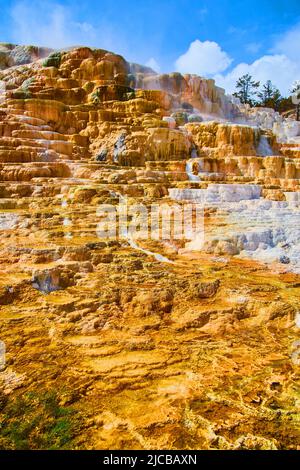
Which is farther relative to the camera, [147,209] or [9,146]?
[9,146]

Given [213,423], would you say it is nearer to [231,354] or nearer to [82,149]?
[231,354]

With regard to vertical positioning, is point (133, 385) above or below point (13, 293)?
below

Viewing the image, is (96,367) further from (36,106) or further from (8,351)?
(36,106)

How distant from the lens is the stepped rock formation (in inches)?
124

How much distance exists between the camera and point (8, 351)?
3.88m

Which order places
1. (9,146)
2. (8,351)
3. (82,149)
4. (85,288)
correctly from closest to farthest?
(8,351) < (85,288) < (9,146) < (82,149)

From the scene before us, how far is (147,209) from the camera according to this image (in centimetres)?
869

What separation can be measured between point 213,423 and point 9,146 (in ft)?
38.4

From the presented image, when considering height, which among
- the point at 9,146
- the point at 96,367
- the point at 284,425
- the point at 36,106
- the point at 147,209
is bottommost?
the point at 284,425

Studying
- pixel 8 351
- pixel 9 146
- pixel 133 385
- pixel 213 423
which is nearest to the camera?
pixel 213 423

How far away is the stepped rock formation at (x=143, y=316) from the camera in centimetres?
314

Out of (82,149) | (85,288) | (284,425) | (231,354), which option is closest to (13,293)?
(85,288)

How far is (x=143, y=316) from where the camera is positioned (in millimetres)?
4801

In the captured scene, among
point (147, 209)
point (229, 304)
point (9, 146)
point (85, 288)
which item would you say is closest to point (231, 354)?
point (229, 304)
